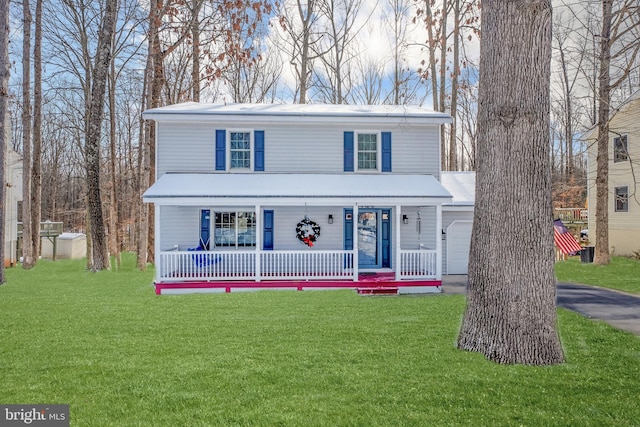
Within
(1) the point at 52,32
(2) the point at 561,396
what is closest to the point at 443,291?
(2) the point at 561,396

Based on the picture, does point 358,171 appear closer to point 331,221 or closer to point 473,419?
point 331,221

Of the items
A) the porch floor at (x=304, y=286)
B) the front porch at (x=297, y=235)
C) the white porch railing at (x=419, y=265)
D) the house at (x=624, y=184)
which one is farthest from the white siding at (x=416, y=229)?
the house at (x=624, y=184)

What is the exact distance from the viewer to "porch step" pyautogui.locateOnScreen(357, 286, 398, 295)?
11438 mm

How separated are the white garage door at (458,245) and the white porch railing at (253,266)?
3.60 metres

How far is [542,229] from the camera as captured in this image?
5.46 meters

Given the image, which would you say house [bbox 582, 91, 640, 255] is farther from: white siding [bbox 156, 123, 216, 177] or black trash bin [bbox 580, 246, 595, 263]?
white siding [bbox 156, 123, 216, 177]

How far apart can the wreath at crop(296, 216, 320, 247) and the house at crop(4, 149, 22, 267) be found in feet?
40.3

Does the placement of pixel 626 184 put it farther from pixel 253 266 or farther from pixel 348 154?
pixel 253 266

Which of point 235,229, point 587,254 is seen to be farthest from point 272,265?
point 587,254

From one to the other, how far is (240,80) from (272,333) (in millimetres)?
22087

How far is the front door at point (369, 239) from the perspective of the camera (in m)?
13.5

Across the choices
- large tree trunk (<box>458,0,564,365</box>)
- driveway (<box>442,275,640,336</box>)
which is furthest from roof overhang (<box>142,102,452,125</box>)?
large tree trunk (<box>458,0,564,365</box>)

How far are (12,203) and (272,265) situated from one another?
13219mm

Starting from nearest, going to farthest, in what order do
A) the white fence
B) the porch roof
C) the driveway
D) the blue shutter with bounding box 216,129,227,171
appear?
the driveway → the porch roof → the white fence → the blue shutter with bounding box 216,129,227,171
